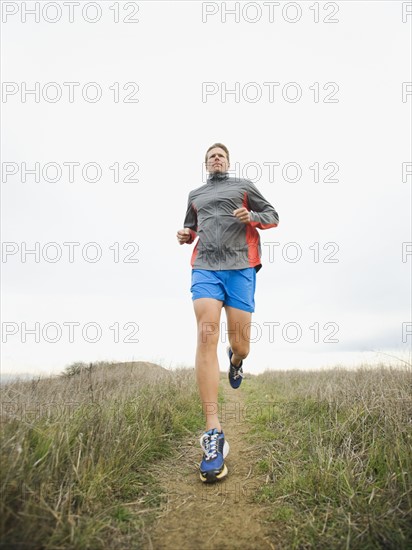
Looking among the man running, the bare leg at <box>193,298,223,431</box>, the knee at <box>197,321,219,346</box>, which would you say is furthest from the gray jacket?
the knee at <box>197,321,219,346</box>

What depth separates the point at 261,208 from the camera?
3.77 m

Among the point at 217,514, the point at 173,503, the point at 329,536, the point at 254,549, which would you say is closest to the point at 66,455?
the point at 173,503

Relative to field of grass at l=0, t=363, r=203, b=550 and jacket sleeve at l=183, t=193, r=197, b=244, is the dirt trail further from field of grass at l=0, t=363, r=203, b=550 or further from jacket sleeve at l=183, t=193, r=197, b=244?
jacket sleeve at l=183, t=193, r=197, b=244

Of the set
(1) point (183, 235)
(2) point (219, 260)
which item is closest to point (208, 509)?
(2) point (219, 260)

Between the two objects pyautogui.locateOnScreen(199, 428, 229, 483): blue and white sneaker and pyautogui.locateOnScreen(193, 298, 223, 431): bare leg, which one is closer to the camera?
pyautogui.locateOnScreen(199, 428, 229, 483): blue and white sneaker

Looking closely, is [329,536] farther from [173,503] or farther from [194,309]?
[194,309]

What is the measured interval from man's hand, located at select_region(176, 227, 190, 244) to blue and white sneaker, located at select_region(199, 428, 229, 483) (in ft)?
6.15

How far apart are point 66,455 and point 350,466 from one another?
1.78 m

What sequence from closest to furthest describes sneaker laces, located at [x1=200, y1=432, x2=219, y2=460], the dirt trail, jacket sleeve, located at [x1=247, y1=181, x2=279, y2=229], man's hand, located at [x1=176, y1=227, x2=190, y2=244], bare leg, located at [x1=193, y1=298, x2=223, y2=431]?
the dirt trail < sneaker laces, located at [x1=200, y1=432, x2=219, y2=460] < bare leg, located at [x1=193, y1=298, x2=223, y2=431] < jacket sleeve, located at [x1=247, y1=181, x2=279, y2=229] < man's hand, located at [x1=176, y1=227, x2=190, y2=244]

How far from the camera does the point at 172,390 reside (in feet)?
15.4

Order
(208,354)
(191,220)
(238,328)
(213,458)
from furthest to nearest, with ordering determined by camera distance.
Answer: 1. (191,220)
2. (238,328)
3. (208,354)
4. (213,458)

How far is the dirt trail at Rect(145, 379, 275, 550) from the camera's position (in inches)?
74.1

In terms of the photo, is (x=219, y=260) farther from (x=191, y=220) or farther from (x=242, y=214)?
(x=191, y=220)

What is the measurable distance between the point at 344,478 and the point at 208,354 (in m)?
1.34
